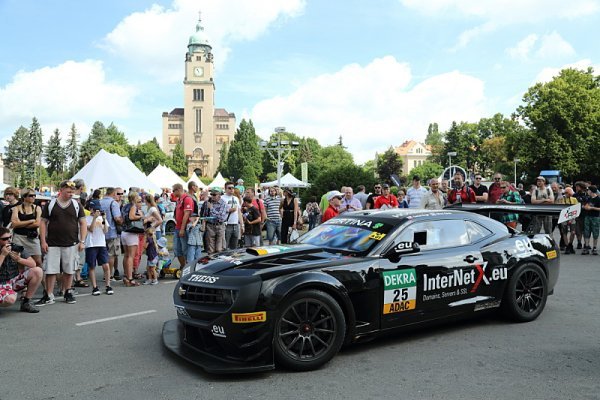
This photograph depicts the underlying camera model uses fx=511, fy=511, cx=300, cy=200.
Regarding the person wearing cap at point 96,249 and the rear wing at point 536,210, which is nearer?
the rear wing at point 536,210

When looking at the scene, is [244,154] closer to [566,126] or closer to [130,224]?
[566,126]

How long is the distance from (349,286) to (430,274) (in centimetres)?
107

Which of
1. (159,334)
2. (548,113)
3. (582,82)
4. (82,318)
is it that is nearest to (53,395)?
(159,334)

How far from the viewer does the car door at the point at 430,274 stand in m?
5.27

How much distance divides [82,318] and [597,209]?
1219 cm

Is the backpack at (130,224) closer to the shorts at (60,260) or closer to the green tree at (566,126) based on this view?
the shorts at (60,260)

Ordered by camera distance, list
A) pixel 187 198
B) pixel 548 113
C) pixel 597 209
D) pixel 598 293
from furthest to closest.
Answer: pixel 548 113, pixel 597 209, pixel 187 198, pixel 598 293

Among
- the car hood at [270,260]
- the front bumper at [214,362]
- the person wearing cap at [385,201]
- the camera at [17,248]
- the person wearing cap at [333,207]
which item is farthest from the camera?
the person wearing cap at [385,201]

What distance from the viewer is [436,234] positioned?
5902 millimetres

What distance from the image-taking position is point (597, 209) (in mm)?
12984

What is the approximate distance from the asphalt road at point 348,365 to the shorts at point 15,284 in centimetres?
38

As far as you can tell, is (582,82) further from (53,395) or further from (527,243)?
(53,395)

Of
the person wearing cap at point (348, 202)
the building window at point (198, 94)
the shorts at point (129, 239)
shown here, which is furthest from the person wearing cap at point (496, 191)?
the building window at point (198, 94)

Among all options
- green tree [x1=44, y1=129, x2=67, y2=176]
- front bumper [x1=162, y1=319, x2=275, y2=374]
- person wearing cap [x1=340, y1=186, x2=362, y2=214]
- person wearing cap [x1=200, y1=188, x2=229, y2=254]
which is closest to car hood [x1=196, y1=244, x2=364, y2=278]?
front bumper [x1=162, y1=319, x2=275, y2=374]
